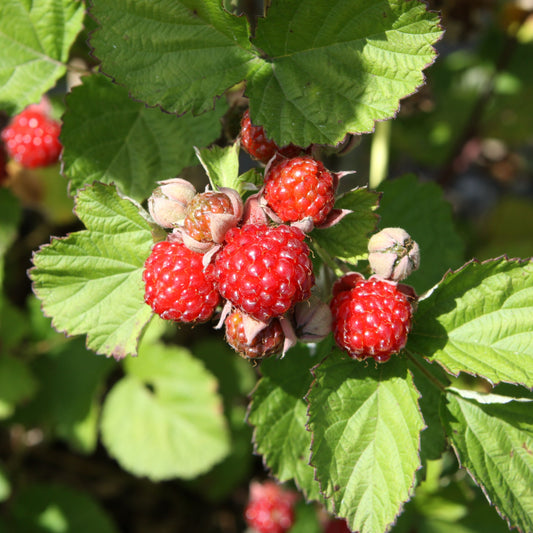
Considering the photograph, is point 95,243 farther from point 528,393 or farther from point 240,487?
point 240,487

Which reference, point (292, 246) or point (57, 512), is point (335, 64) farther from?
point (57, 512)

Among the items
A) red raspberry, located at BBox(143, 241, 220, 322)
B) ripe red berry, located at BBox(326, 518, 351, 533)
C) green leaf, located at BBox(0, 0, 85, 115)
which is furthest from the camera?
ripe red berry, located at BBox(326, 518, 351, 533)

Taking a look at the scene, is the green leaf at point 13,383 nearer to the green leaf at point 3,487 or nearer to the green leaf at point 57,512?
the green leaf at point 3,487

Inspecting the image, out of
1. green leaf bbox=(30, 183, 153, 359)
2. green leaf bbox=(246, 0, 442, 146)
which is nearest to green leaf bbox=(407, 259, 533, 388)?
green leaf bbox=(246, 0, 442, 146)

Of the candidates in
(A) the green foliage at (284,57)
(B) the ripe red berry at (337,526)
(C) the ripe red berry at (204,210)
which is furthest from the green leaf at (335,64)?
(B) the ripe red berry at (337,526)

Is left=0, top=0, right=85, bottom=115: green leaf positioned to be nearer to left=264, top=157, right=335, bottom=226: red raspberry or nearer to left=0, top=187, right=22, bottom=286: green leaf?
left=0, top=187, right=22, bottom=286: green leaf

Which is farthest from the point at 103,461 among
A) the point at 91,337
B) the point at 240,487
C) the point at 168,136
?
the point at 168,136
